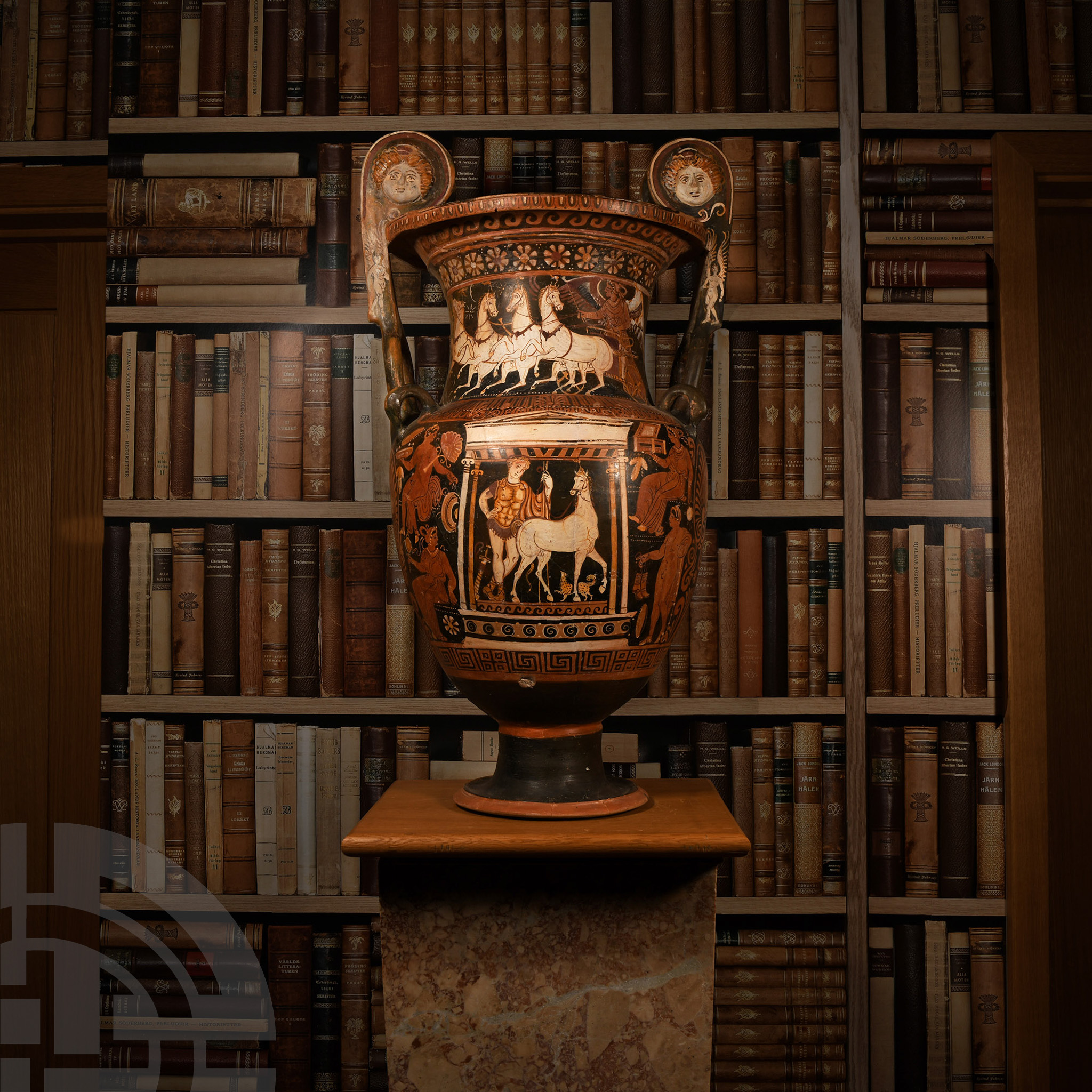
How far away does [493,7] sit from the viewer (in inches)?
63.1

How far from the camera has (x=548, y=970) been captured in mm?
1166

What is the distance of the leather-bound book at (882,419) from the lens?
1.57 meters

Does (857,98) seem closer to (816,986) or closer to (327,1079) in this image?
(816,986)

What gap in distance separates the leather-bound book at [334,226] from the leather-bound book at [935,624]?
Answer: 3.63 feet

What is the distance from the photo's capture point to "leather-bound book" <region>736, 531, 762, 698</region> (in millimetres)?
1569

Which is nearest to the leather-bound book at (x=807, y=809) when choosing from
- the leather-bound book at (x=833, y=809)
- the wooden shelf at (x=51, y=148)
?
the leather-bound book at (x=833, y=809)

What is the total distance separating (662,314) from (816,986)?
115 cm

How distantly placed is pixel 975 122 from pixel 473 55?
2.86 feet

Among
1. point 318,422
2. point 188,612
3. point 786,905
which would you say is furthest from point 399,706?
point 786,905

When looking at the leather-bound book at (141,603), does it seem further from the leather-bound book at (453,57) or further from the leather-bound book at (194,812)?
the leather-bound book at (453,57)

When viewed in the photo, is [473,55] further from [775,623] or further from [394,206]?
[775,623]

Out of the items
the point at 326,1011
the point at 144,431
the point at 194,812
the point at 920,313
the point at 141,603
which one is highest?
the point at 920,313

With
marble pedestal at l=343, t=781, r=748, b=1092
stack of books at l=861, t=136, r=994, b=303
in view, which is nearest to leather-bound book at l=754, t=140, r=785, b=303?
stack of books at l=861, t=136, r=994, b=303

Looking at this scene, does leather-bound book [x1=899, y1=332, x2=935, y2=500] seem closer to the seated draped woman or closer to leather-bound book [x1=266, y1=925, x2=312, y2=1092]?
the seated draped woman
